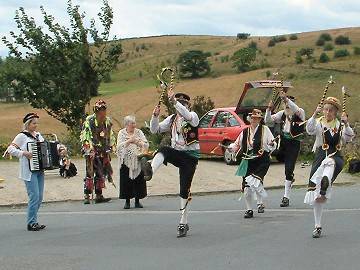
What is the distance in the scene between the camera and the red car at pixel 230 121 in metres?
21.5

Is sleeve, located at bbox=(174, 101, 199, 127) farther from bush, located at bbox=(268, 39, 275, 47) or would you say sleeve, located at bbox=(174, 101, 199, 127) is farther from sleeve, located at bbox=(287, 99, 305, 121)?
bush, located at bbox=(268, 39, 275, 47)

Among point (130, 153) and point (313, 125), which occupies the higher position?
point (313, 125)

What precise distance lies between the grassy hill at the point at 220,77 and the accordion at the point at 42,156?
55.5 ft

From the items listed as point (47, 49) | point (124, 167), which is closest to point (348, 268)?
point (124, 167)

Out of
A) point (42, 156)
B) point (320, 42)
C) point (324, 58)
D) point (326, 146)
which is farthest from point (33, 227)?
point (320, 42)

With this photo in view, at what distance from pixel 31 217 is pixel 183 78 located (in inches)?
2327

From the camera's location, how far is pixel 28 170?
11.7m

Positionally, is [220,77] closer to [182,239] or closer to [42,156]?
[42,156]

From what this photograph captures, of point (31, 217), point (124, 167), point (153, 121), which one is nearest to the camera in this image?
point (153, 121)

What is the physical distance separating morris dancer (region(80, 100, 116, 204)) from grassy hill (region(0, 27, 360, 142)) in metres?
13.9

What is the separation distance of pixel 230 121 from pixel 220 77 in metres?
45.6

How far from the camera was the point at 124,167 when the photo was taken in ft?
47.2

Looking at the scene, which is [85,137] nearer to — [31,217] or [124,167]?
[124,167]

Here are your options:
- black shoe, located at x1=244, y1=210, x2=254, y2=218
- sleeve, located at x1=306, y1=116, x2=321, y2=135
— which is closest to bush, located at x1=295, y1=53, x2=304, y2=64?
black shoe, located at x1=244, y1=210, x2=254, y2=218
